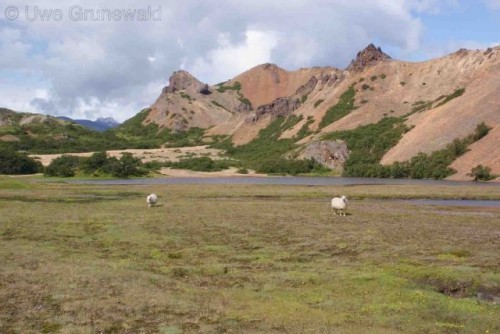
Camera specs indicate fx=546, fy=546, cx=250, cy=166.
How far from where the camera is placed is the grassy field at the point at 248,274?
1744 centimetres

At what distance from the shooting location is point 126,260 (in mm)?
26703

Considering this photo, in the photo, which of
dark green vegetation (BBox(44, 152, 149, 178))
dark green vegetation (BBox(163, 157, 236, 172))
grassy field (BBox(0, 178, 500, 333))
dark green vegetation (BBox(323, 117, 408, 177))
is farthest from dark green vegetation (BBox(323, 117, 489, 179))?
grassy field (BBox(0, 178, 500, 333))

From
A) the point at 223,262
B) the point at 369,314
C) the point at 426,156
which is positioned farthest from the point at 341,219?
the point at 426,156

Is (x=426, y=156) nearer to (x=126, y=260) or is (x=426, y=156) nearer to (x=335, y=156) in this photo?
(x=335, y=156)

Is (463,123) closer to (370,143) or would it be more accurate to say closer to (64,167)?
(370,143)

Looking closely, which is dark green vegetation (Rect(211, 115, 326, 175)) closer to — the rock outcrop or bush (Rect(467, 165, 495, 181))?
the rock outcrop

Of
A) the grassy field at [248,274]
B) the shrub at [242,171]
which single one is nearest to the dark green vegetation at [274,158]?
the shrub at [242,171]

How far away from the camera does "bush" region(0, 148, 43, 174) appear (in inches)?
5320

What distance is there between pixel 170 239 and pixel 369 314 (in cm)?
1706

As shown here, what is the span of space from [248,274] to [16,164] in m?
127

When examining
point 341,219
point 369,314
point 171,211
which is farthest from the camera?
point 171,211

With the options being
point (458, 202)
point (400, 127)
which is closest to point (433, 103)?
point (400, 127)

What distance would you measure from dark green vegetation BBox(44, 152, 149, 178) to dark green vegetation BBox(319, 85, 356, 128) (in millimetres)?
76509

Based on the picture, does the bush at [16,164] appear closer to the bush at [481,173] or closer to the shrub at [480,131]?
the bush at [481,173]
